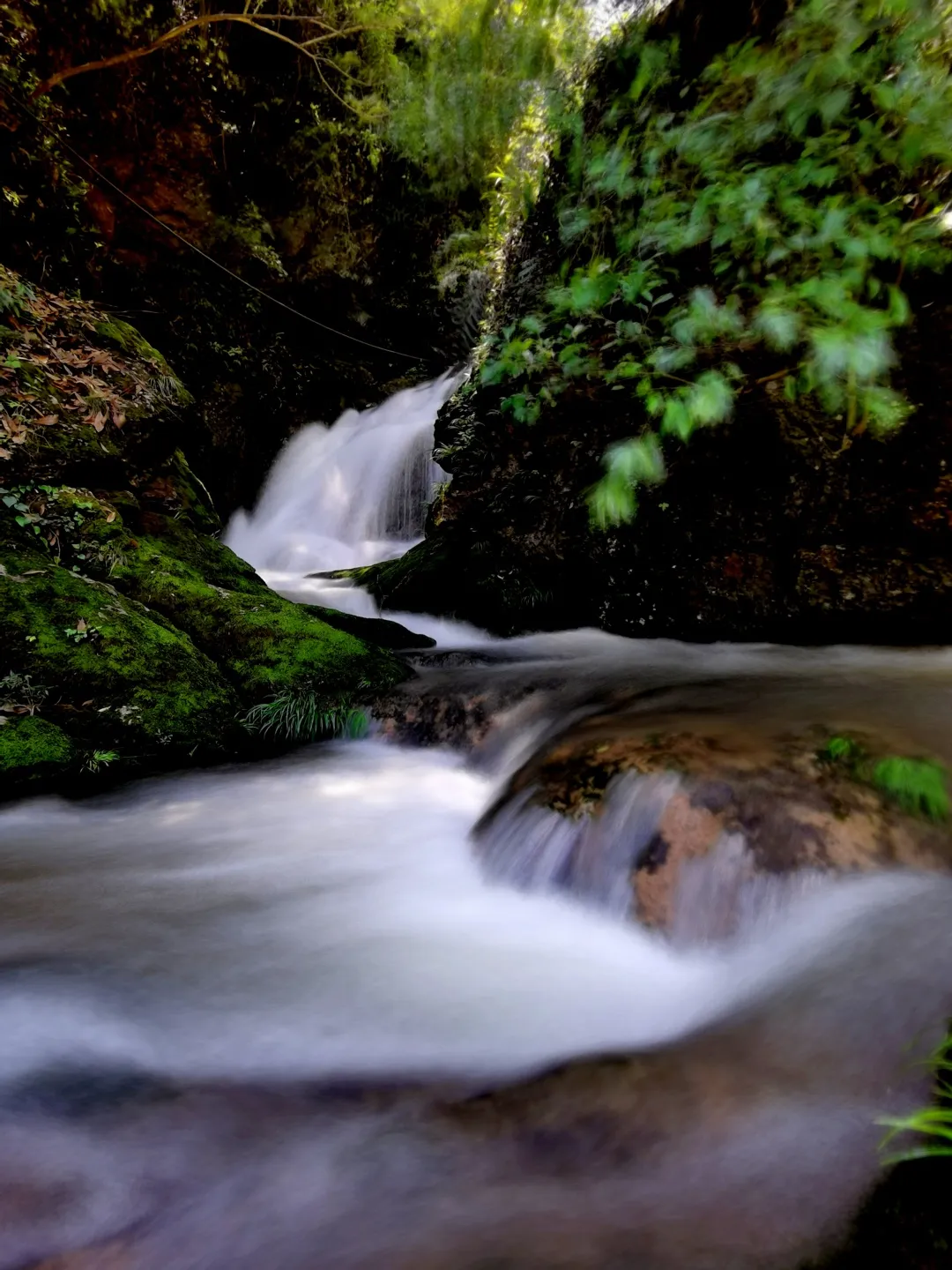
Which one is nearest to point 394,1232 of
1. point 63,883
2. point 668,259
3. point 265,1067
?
point 265,1067

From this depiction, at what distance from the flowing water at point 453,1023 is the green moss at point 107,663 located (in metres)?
0.41

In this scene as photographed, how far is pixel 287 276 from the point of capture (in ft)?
37.5

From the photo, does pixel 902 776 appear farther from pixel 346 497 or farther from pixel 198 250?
pixel 198 250

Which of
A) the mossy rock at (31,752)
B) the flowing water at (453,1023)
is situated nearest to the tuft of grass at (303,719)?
the flowing water at (453,1023)

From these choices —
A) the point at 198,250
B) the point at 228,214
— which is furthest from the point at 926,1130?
the point at 228,214

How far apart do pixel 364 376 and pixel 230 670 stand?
9.83m

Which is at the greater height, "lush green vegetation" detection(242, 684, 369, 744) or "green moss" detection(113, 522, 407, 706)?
"green moss" detection(113, 522, 407, 706)

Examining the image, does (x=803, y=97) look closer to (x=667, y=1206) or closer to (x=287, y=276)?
(x=667, y=1206)

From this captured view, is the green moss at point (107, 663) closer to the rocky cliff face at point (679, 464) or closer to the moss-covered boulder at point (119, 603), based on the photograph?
the moss-covered boulder at point (119, 603)

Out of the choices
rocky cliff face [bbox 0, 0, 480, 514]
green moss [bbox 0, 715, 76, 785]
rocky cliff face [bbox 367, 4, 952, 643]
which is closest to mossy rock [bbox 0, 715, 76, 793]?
green moss [bbox 0, 715, 76, 785]

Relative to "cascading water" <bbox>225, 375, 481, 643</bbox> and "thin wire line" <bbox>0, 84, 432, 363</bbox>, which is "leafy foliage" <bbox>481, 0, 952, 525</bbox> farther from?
"thin wire line" <bbox>0, 84, 432, 363</bbox>

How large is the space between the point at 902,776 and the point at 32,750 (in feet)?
12.8

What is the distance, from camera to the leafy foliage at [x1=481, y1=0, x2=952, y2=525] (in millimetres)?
3312

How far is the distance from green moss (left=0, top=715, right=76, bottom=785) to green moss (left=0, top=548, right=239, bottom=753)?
0.10 m
